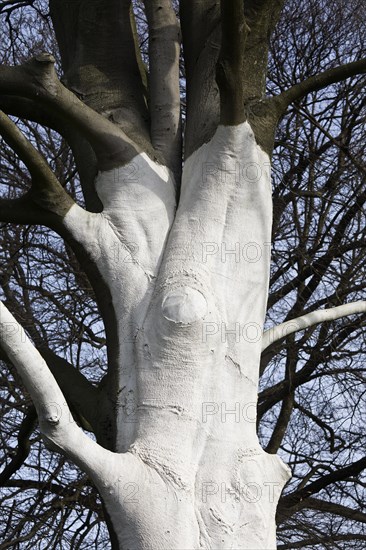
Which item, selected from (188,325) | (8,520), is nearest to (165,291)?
(188,325)

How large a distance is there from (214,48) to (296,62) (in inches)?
135

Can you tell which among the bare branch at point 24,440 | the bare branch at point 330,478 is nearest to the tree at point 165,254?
the bare branch at point 24,440

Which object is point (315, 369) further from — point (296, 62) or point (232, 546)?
point (232, 546)

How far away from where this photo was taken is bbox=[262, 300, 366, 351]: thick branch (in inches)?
144

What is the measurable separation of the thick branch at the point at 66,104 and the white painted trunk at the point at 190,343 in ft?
0.24

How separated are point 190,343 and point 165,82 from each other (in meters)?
1.46

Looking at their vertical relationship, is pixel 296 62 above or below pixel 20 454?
above

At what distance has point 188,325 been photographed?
3.05 metres

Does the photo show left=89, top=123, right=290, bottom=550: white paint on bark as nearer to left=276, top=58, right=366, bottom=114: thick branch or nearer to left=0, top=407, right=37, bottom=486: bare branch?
left=276, top=58, right=366, bottom=114: thick branch

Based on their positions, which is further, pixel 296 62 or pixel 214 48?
pixel 296 62

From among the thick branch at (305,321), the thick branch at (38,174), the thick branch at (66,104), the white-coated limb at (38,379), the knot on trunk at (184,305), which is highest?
the thick branch at (66,104)

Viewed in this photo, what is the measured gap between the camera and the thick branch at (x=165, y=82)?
3811 millimetres

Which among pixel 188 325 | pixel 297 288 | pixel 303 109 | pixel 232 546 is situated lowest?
pixel 232 546

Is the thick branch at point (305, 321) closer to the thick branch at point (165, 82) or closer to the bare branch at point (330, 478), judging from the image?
the thick branch at point (165, 82)
